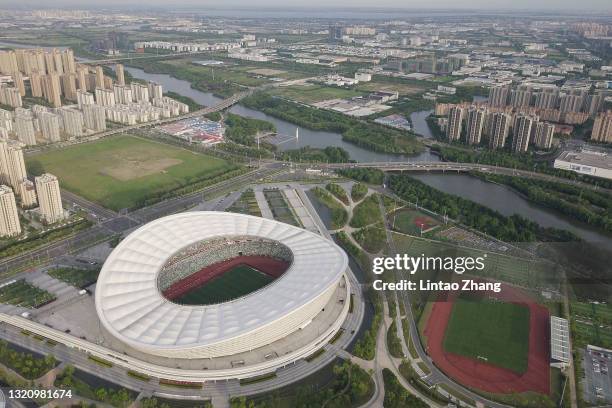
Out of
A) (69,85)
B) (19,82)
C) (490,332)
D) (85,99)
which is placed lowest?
(490,332)

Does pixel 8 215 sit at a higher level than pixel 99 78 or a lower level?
lower

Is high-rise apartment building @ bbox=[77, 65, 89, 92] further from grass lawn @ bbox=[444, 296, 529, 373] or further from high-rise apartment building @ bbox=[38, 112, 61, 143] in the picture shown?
grass lawn @ bbox=[444, 296, 529, 373]

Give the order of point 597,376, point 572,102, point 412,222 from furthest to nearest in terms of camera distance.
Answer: point 572,102, point 412,222, point 597,376

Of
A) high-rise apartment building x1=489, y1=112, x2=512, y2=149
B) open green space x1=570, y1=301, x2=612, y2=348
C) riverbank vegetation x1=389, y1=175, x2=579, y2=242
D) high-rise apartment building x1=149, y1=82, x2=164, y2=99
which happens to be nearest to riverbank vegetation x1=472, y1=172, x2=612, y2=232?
riverbank vegetation x1=389, y1=175, x2=579, y2=242

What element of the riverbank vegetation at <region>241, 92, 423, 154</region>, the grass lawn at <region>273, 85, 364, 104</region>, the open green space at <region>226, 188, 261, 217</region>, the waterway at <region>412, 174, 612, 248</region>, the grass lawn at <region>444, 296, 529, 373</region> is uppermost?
the grass lawn at <region>273, 85, 364, 104</region>

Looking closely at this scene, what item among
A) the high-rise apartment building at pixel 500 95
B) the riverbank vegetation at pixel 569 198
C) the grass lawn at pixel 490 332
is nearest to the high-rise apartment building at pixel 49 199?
the grass lawn at pixel 490 332

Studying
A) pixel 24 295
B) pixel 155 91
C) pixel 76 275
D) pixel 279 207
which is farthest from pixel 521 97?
pixel 24 295

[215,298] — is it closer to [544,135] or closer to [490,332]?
[490,332]

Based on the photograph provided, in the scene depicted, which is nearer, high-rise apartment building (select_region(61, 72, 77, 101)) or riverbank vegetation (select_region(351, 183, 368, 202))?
riverbank vegetation (select_region(351, 183, 368, 202))
